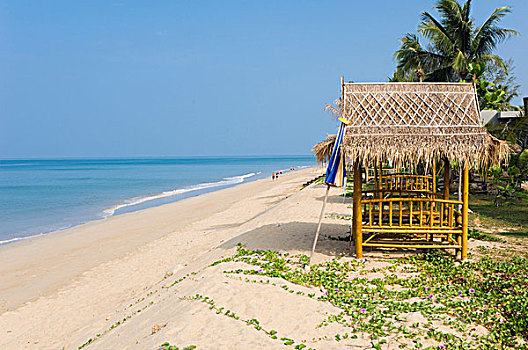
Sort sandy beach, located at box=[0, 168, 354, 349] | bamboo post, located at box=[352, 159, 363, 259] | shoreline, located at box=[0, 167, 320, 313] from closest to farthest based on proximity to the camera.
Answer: sandy beach, located at box=[0, 168, 354, 349]
bamboo post, located at box=[352, 159, 363, 259]
shoreline, located at box=[0, 167, 320, 313]

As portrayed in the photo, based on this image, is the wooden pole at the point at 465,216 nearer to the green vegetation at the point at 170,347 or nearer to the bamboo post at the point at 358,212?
the bamboo post at the point at 358,212

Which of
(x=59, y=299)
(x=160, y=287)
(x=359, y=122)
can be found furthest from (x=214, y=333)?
(x=59, y=299)

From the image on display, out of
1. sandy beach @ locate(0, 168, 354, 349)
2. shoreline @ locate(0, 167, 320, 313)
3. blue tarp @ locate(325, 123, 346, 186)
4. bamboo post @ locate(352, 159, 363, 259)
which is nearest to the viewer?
sandy beach @ locate(0, 168, 354, 349)

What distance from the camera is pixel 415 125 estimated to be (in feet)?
23.7

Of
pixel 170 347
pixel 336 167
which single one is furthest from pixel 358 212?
pixel 170 347

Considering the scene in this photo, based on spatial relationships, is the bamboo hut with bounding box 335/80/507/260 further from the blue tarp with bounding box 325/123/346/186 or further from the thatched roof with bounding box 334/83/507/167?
the blue tarp with bounding box 325/123/346/186

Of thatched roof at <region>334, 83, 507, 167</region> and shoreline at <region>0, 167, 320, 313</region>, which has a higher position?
thatched roof at <region>334, 83, 507, 167</region>

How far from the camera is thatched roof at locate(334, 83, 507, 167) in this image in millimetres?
6973

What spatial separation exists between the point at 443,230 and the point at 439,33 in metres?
16.3

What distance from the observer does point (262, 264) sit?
Answer: 723 cm

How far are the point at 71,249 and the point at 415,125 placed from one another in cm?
1068

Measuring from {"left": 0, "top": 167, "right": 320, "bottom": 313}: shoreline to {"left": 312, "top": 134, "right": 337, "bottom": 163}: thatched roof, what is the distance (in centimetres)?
623

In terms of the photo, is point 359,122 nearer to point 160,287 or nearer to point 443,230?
point 443,230

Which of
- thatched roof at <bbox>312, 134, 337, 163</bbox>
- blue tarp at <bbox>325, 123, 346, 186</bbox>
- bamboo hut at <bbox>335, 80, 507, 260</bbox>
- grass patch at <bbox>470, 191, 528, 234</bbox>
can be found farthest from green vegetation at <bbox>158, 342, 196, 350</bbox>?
grass patch at <bbox>470, 191, 528, 234</bbox>
